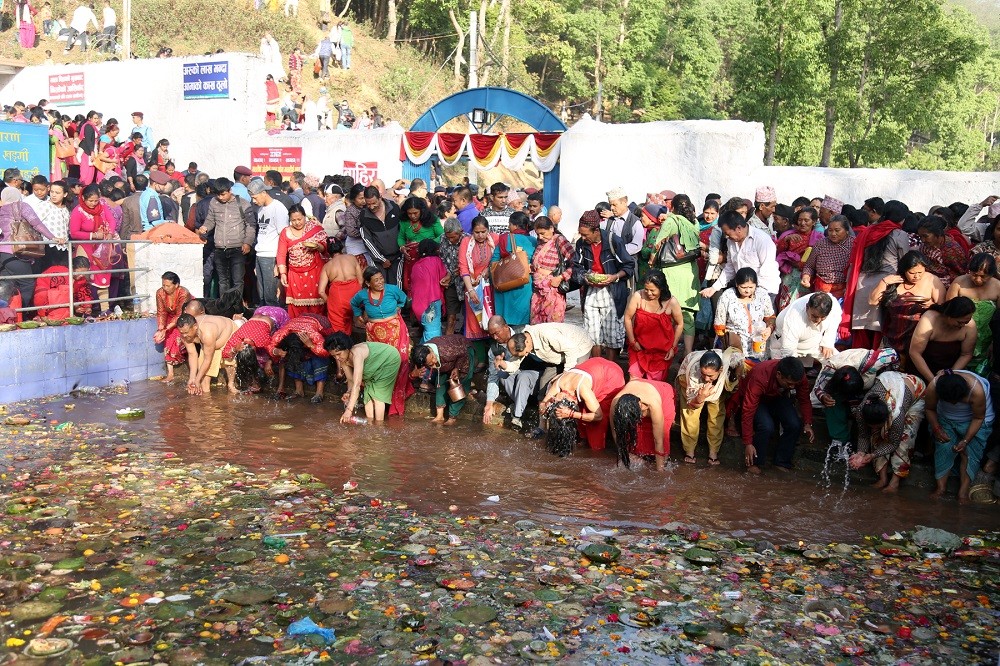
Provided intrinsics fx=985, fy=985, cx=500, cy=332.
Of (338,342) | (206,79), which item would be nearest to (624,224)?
(338,342)

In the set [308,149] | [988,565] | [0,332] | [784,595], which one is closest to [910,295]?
[988,565]

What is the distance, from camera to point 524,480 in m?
8.14

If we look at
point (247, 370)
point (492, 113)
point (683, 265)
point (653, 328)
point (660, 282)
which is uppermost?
point (492, 113)

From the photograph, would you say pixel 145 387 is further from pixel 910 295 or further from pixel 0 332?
pixel 910 295

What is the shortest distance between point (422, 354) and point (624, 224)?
8.41ft

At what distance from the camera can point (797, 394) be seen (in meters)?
8.28

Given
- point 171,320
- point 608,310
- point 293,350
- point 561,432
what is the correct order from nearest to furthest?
point 561,432
point 608,310
point 293,350
point 171,320

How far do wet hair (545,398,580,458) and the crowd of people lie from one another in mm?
19

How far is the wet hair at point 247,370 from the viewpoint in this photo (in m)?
10.8

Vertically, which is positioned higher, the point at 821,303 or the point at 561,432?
the point at 821,303

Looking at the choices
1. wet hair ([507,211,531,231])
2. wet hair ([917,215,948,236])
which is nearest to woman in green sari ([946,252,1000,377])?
wet hair ([917,215,948,236])

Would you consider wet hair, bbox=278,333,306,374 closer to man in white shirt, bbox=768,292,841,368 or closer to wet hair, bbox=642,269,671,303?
wet hair, bbox=642,269,671,303

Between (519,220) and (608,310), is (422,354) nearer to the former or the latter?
(519,220)

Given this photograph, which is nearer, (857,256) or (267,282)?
(857,256)
